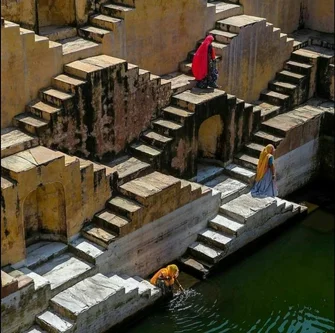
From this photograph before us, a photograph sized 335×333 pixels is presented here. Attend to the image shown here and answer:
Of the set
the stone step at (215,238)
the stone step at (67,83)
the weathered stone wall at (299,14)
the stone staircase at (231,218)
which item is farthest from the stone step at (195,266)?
the weathered stone wall at (299,14)

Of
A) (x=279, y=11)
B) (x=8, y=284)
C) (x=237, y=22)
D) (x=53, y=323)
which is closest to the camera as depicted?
(x=8, y=284)

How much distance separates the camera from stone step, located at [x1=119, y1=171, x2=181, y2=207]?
12445 millimetres

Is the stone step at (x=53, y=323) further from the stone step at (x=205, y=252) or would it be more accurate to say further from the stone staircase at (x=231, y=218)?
the stone step at (x=205, y=252)

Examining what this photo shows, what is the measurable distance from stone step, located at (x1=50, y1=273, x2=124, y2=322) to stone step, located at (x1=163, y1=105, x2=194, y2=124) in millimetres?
3402

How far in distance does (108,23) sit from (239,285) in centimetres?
515

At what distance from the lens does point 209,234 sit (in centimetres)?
1380

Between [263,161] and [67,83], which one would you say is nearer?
[67,83]

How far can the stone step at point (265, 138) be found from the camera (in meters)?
15.4

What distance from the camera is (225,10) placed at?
16.0 metres

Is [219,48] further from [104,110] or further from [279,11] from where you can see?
[104,110]

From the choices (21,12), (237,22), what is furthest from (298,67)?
(21,12)

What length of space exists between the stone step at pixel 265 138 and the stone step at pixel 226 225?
2187 mm

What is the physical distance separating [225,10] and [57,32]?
164 inches

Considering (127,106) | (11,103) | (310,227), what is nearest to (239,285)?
(310,227)
